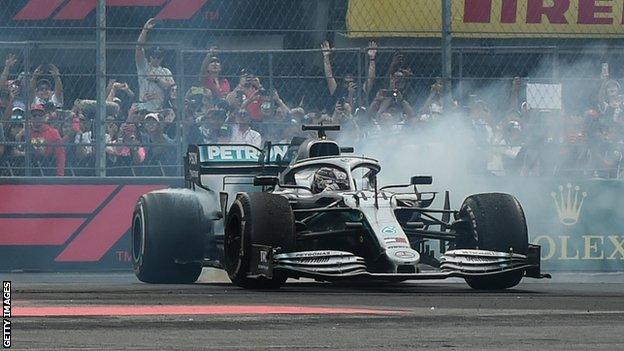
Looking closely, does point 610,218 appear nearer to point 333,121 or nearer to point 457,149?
point 457,149

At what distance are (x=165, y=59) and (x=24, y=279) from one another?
2.88 m

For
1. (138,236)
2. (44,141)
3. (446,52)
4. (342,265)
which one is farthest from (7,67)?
(342,265)

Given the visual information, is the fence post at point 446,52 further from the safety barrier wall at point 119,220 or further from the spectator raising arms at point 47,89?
the spectator raising arms at point 47,89

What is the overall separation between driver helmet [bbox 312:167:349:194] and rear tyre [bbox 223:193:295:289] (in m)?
0.94

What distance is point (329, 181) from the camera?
45.1ft

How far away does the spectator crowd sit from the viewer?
16.1 m

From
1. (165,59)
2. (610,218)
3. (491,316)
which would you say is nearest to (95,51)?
(165,59)

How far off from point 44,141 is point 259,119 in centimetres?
232

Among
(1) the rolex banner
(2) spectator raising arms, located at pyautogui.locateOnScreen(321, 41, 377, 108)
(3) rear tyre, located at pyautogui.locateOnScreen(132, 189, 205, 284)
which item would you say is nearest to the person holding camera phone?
(2) spectator raising arms, located at pyautogui.locateOnScreen(321, 41, 377, 108)

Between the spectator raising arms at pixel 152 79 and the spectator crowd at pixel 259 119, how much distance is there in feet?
0.04

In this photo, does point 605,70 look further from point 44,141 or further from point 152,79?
point 44,141

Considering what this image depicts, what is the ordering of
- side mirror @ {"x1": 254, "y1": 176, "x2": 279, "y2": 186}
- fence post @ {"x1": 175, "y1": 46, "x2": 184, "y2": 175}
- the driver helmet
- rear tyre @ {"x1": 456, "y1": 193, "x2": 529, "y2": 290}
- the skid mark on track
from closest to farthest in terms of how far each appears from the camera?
the skid mark on track
rear tyre @ {"x1": 456, "y1": 193, "x2": 529, "y2": 290}
side mirror @ {"x1": 254, "y1": 176, "x2": 279, "y2": 186}
the driver helmet
fence post @ {"x1": 175, "y1": 46, "x2": 184, "y2": 175}

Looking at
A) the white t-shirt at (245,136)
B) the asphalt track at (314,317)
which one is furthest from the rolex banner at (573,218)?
the asphalt track at (314,317)

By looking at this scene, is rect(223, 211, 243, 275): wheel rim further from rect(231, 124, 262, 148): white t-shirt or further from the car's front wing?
rect(231, 124, 262, 148): white t-shirt
